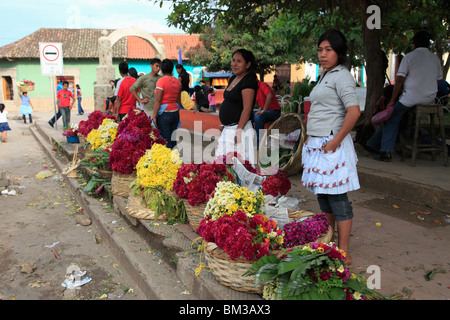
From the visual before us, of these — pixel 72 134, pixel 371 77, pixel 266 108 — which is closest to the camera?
pixel 371 77

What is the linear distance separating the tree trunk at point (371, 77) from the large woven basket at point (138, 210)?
4453 mm

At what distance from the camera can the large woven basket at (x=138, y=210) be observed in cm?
423

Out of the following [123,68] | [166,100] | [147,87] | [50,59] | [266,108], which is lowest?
[266,108]

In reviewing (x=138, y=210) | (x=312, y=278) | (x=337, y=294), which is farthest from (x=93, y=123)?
(x=337, y=294)

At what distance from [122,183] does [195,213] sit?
68.7 inches

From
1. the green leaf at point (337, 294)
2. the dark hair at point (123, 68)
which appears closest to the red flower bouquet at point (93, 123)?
the dark hair at point (123, 68)

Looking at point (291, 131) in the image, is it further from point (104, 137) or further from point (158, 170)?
point (104, 137)

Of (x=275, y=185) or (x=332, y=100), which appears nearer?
(x=332, y=100)

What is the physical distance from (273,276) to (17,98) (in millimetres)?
34376

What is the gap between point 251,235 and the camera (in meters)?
2.63

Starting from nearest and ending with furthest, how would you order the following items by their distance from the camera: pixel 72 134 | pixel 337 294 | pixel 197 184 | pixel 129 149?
Result: pixel 337 294 < pixel 197 184 < pixel 129 149 < pixel 72 134

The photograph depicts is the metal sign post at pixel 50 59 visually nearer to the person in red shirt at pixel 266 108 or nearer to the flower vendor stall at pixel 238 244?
the person in red shirt at pixel 266 108

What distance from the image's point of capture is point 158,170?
172 inches

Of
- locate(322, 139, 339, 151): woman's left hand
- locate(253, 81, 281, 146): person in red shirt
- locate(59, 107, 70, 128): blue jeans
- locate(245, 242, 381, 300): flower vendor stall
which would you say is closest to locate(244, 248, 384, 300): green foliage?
locate(245, 242, 381, 300): flower vendor stall
